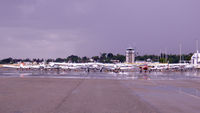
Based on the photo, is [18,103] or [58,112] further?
[18,103]

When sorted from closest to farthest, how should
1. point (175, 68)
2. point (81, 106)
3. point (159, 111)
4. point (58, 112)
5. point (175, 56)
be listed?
point (58, 112) → point (159, 111) → point (81, 106) → point (175, 68) → point (175, 56)

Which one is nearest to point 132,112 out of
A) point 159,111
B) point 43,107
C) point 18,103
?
point 159,111

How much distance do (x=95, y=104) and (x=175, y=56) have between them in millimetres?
186666

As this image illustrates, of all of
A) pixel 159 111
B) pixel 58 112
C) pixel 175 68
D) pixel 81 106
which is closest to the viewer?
pixel 58 112

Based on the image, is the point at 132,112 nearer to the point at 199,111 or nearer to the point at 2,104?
the point at 199,111

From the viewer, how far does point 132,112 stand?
11.8 m

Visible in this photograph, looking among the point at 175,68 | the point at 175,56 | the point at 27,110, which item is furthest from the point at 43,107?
the point at 175,56

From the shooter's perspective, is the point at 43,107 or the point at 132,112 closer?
the point at 132,112

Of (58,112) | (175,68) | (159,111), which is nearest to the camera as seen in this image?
(58,112)

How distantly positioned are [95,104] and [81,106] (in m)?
0.97

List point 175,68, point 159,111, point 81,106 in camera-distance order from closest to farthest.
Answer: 1. point 159,111
2. point 81,106
3. point 175,68

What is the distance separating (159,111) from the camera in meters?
12.4

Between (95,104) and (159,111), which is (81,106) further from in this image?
(159,111)

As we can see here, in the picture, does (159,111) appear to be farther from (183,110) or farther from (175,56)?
(175,56)
